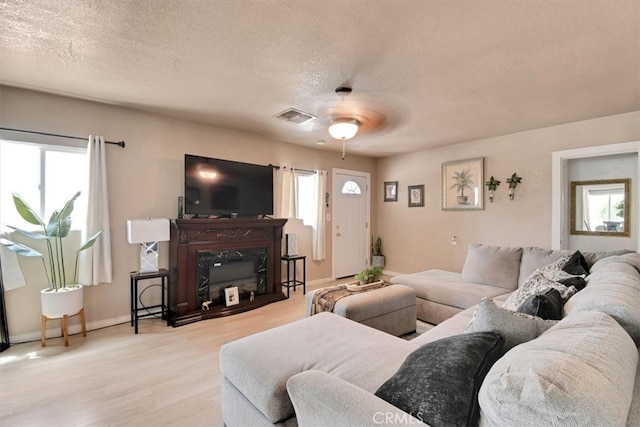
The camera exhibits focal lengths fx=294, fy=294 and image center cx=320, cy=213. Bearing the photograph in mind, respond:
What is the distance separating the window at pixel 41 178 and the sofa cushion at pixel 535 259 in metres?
4.62

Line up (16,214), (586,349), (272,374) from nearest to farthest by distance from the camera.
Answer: (586,349) → (272,374) → (16,214)

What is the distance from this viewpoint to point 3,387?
2105 millimetres

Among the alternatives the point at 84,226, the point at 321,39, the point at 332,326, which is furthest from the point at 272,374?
the point at 84,226

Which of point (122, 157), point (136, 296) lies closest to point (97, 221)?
point (122, 157)

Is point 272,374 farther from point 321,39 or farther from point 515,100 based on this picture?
point 515,100

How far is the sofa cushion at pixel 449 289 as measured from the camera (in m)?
2.94

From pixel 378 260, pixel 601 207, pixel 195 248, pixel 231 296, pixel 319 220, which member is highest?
pixel 601 207

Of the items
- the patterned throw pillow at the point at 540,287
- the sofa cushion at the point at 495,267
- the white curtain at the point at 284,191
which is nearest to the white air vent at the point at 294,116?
the white curtain at the point at 284,191

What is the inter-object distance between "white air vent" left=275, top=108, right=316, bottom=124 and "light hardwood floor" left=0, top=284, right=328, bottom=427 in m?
2.44

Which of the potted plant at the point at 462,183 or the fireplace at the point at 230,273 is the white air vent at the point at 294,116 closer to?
the fireplace at the point at 230,273

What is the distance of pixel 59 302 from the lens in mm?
2684

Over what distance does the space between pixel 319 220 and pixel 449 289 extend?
2.50 meters

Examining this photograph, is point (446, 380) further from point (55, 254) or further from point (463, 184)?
point (463, 184)

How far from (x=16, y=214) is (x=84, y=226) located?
0.57m
